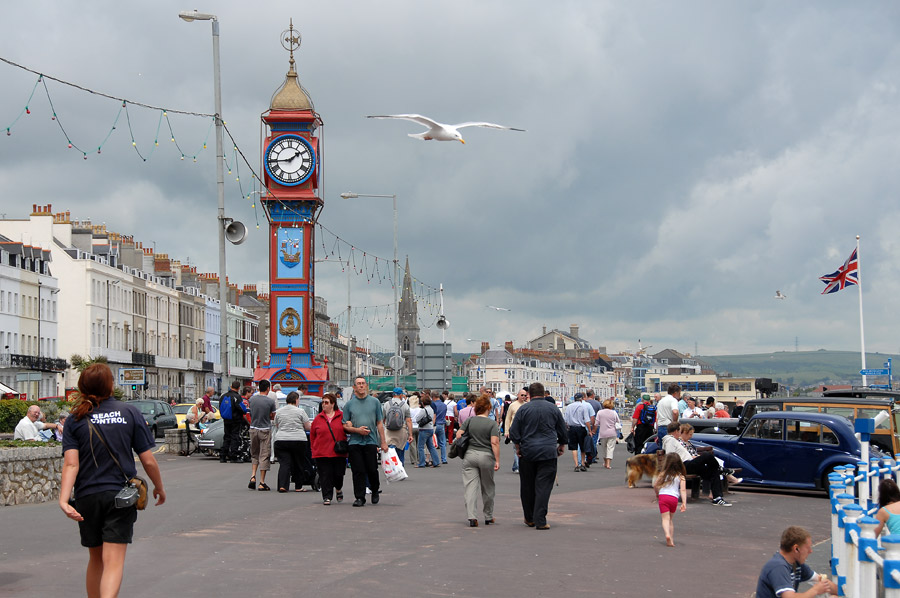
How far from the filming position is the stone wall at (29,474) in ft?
60.6

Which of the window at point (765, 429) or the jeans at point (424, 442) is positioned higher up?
the window at point (765, 429)

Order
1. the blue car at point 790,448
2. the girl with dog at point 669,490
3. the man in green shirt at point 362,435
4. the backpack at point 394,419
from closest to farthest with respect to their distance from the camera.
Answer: the girl with dog at point 669,490 < the man in green shirt at point 362,435 < the blue car at point 790,448 < the backpack at point 394,419

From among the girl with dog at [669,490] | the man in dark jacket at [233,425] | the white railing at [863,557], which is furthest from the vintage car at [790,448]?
the white railing at [863,557]

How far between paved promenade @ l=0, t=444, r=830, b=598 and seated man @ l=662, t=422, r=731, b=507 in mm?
387

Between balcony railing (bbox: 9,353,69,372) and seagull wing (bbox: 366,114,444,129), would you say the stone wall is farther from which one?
balcony railing (bbox: 9,353,69,372)

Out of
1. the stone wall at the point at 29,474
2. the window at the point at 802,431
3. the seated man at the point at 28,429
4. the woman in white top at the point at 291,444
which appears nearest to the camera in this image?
the stone wall at the point at 29,474

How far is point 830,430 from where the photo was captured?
22078 mm

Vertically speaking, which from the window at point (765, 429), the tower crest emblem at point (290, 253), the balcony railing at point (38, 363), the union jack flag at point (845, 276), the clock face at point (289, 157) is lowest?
the window at point (765, 429)

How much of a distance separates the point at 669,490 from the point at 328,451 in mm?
6280

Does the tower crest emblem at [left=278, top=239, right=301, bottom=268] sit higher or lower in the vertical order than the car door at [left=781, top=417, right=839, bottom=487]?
higher

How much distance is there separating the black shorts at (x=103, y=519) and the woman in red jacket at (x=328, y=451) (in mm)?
10331

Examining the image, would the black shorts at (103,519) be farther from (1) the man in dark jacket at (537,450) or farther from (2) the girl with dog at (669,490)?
(1) the man in dark jacket at (537,450)

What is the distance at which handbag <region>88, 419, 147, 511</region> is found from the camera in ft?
27.0

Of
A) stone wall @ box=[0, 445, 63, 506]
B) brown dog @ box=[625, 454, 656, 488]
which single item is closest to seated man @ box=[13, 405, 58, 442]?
stone wall @ box=[0, 445, 63, 506]
